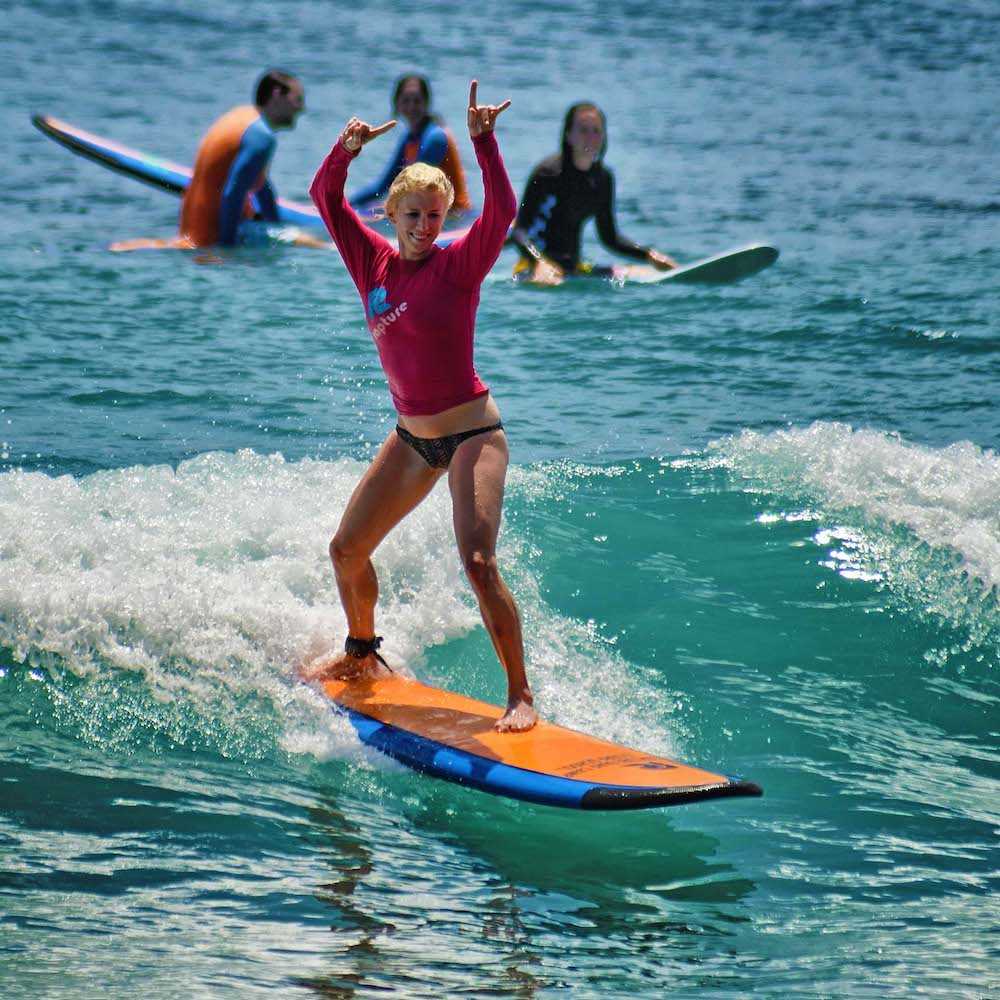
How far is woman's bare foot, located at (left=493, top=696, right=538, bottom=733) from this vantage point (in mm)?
4930

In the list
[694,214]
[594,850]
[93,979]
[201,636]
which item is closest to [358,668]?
[201,636]

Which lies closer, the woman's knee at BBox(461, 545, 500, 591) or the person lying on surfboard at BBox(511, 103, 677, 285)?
the woman's knee at BBox(461, 545, 500, 591)

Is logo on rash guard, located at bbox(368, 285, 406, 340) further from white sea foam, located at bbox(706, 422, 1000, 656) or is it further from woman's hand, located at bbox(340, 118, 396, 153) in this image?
white sea foam, located at bbox(706, 422, 1000, 656)

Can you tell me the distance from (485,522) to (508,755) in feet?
2.31

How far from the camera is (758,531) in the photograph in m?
7.20

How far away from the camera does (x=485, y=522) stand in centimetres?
471

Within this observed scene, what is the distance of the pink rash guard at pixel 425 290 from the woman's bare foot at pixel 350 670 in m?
0.98

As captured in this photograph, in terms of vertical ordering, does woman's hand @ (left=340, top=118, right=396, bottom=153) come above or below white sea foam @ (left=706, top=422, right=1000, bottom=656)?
above

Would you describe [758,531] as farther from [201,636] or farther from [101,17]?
[101,17]

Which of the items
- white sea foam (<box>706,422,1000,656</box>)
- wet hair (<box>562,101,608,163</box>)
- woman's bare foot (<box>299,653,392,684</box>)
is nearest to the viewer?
woman's bare foot (<box>299,653,392,684</box>)

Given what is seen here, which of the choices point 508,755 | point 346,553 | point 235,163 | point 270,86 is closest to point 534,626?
point 346,553

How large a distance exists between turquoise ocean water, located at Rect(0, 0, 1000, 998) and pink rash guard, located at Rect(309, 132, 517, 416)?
46.9 inches

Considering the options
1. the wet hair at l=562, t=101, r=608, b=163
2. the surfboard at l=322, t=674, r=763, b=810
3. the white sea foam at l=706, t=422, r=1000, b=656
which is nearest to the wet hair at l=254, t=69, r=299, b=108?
the wet hair at l=562, t=101, r=608, b=163

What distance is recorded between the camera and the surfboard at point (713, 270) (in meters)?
11.9
